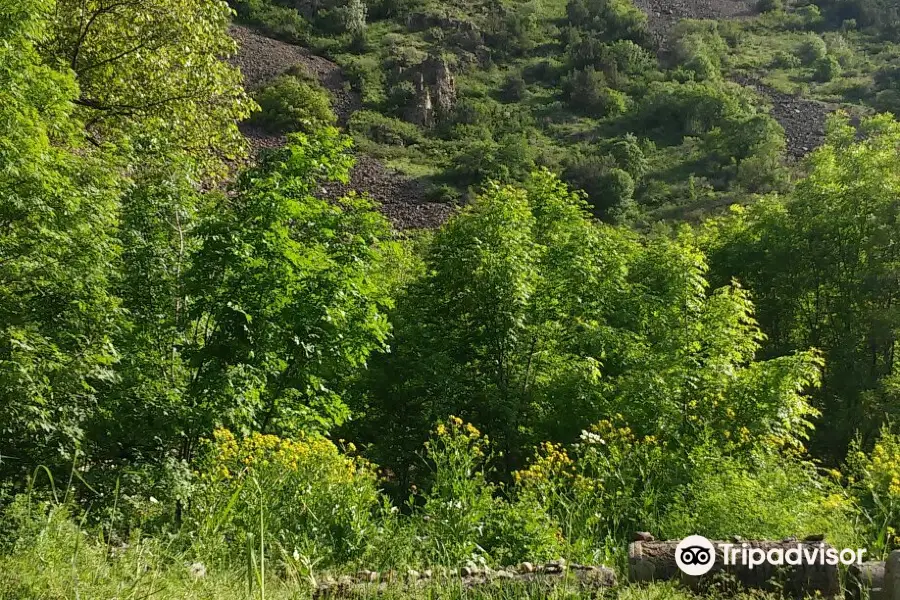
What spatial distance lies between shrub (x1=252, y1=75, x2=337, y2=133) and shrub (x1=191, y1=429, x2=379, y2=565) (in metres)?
34.5

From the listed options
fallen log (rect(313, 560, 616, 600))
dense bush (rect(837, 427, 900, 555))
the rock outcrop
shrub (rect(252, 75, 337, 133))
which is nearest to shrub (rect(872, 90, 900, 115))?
the rock outcrop

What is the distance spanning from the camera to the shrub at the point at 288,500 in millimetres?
4227

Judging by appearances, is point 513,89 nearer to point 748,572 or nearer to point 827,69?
point 827,69

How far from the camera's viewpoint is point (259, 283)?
5.81 m

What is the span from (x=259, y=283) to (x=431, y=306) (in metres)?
3.46

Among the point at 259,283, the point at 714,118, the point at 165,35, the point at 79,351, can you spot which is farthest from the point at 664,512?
the point at 714,118

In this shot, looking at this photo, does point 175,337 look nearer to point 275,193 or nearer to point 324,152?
point 275,193

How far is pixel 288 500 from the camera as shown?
15.5 ft

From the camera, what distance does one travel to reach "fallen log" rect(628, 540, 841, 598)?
11.3ft

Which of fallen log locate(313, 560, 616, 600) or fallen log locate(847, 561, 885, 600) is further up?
fallen log locate(847, 561, 885, 600)

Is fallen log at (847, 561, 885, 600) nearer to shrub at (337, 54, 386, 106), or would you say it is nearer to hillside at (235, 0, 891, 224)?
hillside at (235, 0, 891, 224)

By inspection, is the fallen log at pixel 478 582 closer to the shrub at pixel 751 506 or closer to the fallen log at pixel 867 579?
the fallen log at pixel 867 579

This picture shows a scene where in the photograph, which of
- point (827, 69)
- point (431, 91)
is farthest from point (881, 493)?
point (827, 69)

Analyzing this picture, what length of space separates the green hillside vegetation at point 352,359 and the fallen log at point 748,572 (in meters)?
0.15
